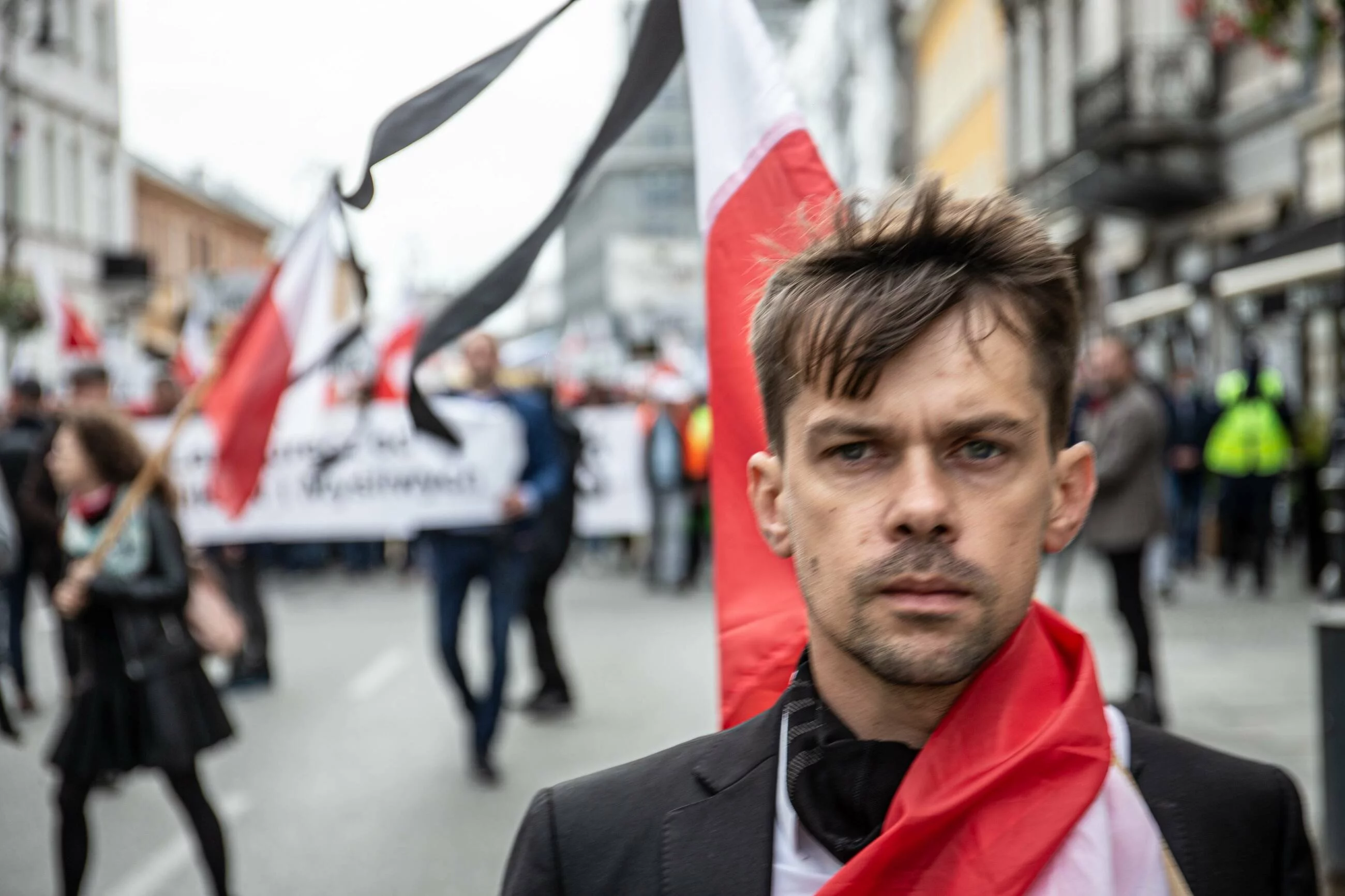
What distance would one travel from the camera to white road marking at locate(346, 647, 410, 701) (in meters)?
→ 9.72

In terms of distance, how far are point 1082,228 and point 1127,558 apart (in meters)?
22.4

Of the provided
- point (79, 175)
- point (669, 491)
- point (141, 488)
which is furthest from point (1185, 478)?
point (79, 175)

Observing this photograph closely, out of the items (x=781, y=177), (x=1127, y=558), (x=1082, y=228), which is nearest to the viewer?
(x=781, y=177)

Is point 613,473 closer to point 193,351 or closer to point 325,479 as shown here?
point 325,479

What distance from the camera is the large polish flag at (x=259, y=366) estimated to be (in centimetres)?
548

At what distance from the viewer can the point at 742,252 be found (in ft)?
8.61

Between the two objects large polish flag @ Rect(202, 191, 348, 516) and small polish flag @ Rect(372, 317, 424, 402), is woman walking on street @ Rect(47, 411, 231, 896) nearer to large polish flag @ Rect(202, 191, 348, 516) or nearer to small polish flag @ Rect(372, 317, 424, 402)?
large polish flag @ Rect(202, 191, 348, 516)

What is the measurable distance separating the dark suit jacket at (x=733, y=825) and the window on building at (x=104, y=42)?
37.4 m

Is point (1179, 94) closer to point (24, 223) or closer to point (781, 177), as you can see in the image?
point (781, 177)

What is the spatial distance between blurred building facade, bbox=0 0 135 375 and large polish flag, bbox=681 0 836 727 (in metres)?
33.3

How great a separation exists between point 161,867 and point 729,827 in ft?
15.9

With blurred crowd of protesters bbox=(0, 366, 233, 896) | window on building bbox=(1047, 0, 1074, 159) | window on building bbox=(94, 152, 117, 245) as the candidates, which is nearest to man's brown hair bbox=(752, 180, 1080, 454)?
blurred crowd of protesters bbox=(0, 366, 233, 896)

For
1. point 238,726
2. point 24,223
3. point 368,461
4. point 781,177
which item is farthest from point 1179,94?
point 24,223

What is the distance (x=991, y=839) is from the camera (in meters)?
1.54
